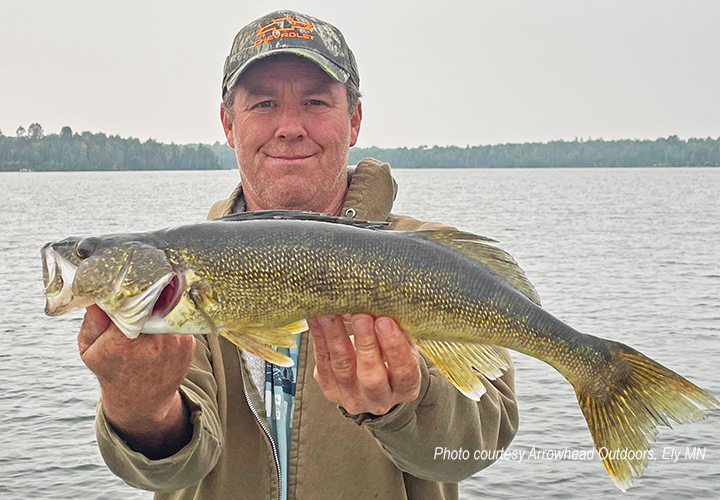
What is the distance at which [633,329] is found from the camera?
15523 mm

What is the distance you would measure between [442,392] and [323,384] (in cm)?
57

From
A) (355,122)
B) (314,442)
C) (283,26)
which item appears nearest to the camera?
(314,442)

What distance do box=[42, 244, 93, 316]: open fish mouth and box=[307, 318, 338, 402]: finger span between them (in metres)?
0.95

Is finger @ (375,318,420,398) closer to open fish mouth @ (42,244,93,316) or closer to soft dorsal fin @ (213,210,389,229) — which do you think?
soft dorsal fin @ (213,210,389,229)

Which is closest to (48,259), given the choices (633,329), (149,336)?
(149,336)

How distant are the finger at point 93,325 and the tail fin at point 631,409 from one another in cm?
212

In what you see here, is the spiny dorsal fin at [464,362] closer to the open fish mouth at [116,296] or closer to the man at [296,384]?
the man at [296,384]

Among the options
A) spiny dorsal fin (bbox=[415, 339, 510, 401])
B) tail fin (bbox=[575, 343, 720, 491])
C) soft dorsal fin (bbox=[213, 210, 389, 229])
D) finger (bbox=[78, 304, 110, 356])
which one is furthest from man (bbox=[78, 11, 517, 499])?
tail fin (bbox=[575, 343, 720, 491])

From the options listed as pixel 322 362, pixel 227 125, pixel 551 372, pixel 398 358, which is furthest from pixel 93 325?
pixel 551 372

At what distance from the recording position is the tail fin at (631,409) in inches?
132

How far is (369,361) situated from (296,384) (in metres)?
0.83

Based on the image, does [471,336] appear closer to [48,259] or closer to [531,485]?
[48,259]

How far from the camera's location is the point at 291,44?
443 cm

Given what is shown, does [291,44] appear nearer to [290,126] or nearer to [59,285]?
[290,126]
